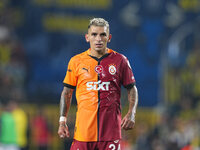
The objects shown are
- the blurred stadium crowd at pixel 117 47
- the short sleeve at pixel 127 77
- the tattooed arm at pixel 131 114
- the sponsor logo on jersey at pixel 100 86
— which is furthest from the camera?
the blurred stadium crowd at pixel 117 47

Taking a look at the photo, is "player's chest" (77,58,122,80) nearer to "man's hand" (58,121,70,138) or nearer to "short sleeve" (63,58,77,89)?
"short sleeve" (63,58,77,89)

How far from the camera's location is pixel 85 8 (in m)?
19.8

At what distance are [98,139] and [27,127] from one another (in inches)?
338

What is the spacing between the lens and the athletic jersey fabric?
5.58 m

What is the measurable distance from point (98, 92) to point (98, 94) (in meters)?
0.02

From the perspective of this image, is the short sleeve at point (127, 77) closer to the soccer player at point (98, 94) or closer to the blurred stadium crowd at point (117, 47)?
the soccer player at point (98, 94)

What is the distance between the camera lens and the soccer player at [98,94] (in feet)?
18.3

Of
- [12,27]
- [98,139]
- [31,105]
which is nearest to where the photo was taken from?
[98,139]

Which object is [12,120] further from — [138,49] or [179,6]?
[179,6]

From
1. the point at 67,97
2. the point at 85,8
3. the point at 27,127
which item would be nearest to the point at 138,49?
the point at 85,8

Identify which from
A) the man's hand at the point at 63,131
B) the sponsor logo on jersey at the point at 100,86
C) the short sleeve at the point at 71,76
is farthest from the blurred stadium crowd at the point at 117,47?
the sponsor logo on jersey at the point at 100,86

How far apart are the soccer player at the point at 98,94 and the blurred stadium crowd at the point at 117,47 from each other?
11.4m

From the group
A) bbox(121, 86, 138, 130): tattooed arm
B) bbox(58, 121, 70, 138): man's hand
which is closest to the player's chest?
bbox(121, 86, 138, 130): tattooed arm

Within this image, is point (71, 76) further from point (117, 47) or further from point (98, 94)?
point (117, 47)
